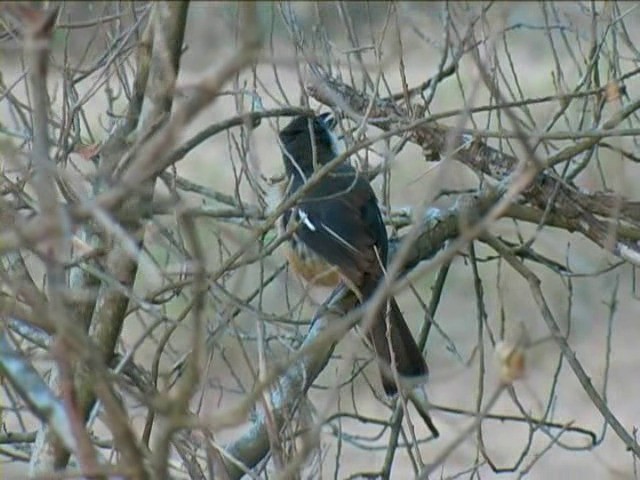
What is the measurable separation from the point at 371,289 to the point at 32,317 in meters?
3.31

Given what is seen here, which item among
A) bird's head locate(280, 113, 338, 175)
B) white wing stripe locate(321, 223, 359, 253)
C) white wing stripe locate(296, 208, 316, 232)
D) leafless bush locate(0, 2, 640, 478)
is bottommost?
leafless bush locate(0, 2, 640, 478)

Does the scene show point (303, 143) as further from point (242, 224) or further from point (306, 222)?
point (242, 224)

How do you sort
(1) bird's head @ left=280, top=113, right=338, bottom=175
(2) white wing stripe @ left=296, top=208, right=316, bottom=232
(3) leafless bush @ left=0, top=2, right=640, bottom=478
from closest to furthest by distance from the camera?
(3) leafless bush @ left=0, top=2, right=640, bottom=478 → (1) bird's head @ left=280, top=113, right=338, bottom=175 → (2) white wing stripe @ left=296, top=208, right=316, bottom=232

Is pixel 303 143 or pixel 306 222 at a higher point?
pixel 303 143

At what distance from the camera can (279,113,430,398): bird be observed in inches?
215

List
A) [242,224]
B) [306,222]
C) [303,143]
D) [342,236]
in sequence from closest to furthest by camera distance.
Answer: [242,224] < [303,143] < [342,236] < [306,222]

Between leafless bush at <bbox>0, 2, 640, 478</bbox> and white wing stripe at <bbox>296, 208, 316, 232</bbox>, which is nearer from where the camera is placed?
leafless bush at <bbox>0, 2, 640, 478</bbox>

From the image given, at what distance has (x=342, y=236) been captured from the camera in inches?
238

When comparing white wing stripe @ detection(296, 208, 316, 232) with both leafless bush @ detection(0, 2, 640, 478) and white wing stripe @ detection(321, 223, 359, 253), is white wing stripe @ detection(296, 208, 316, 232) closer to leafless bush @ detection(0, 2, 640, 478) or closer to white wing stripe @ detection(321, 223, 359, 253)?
white wing stripe @ detection(321, 223, 359, 253)

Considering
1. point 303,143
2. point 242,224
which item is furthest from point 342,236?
point 242,224

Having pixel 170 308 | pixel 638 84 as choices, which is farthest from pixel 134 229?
pixel 170 308

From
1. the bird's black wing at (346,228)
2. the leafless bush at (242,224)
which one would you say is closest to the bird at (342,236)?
the bird's black wing at (346,228)

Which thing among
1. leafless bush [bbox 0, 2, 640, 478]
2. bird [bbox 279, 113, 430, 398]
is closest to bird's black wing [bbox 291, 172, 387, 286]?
bird [bbox 279, 113, 430, 398]

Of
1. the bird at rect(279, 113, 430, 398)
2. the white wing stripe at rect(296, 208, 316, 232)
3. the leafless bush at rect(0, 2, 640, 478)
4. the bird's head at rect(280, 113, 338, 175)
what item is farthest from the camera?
the white wing stripe at rect(296, 208, 316, 232)
